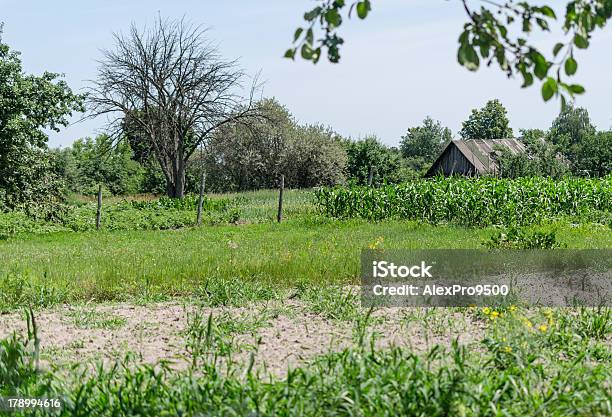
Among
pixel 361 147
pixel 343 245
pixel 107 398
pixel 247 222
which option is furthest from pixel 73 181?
pixel 107 398

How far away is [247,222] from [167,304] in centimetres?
1736

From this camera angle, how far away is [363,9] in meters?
3.34

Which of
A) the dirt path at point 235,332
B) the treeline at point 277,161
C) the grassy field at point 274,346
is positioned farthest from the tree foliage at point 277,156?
the dirt path at point 235,332

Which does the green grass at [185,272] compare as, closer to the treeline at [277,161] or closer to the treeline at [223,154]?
the treeline at [223,154]

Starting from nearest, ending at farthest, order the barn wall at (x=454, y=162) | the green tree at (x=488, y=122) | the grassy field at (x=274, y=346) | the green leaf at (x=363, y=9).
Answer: the green leaf at (x=363, y=9), the grassy field at (x=274, y=346), the barn wall at (x=454, y=162), the green tree at (x=488, y=122)

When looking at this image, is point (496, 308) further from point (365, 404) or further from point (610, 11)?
point (610, 11)

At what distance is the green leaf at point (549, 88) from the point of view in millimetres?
2912

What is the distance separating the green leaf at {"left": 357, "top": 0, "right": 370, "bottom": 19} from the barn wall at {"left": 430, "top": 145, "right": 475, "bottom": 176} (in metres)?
41.1

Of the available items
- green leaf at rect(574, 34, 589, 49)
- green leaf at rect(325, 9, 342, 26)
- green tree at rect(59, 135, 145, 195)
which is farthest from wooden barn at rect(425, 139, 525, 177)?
green leaf at rect(574, 34, 589, 49)

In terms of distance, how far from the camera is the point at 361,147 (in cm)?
4812

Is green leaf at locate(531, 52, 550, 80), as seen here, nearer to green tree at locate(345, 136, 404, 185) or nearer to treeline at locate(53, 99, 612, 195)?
treeline at locate(53, 99, 612, 195)

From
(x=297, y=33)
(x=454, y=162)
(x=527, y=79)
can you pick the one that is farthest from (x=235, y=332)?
(x=454, y=162)

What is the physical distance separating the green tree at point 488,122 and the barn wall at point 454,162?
3394 centimetres

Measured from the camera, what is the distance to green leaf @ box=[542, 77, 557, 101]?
2.91m
